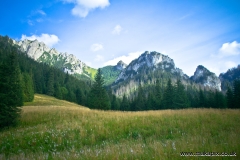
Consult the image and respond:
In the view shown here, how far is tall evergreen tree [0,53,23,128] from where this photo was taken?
1296 centimetres

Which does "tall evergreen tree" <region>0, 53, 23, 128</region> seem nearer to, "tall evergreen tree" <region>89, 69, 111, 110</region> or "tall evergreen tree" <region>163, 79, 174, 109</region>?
"tall evergreen tree" <region>89, 69, 111, 110</region>

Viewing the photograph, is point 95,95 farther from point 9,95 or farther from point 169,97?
point 169,97

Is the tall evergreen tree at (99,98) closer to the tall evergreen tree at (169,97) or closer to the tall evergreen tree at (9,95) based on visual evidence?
the tall evergreen tree at (169,97)

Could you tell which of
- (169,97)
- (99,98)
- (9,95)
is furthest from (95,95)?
(169,97)

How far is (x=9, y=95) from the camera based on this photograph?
1381cm

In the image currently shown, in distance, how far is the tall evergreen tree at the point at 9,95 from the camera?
13.0m

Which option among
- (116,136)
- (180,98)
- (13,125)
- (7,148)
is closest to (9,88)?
(13,125)

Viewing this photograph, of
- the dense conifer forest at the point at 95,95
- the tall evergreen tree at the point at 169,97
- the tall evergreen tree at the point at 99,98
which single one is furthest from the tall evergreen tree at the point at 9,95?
the tall evergreen tree at the point at 169,97

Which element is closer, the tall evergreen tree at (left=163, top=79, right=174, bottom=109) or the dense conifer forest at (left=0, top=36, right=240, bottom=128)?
the dense conifer forest at (left=0, top=36, right=240, bottom=128)

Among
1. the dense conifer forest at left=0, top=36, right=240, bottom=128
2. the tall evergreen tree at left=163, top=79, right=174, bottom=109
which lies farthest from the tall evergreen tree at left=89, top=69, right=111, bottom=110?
the tall evergreen tree at left=163, top=79, right=174, bottom=109

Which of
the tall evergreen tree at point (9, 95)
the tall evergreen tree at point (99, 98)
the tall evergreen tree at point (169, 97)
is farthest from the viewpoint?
the tall evergreen tree at point (169, 97)

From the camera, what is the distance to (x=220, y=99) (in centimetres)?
6016

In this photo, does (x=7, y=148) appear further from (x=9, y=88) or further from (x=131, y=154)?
(x=9, y=88)

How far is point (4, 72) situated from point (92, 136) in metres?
14.4
